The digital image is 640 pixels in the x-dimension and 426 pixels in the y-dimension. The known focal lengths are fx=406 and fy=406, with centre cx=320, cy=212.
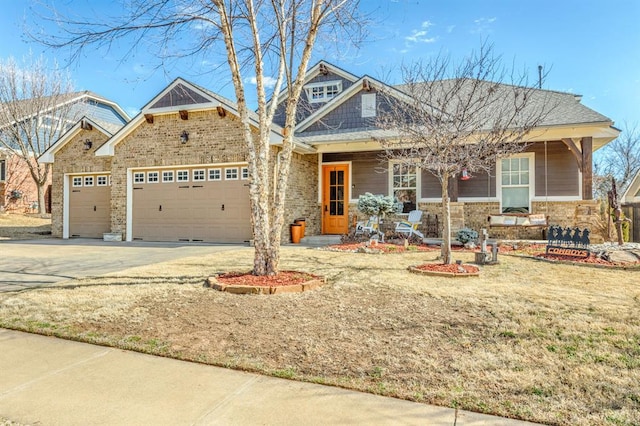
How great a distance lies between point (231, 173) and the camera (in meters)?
13.4

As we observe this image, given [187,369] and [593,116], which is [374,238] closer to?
[593,116]

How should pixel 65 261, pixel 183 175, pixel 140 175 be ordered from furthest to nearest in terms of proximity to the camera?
pixel 140 175 → pixel 183 175 → pixel 65 261

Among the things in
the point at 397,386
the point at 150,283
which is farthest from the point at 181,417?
the point at 150,283

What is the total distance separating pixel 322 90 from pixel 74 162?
10.5 metres

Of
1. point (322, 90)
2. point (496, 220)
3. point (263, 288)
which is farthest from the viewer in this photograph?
point (322, 90)

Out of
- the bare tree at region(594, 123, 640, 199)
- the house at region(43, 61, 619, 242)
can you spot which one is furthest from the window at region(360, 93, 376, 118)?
the bare tree at region(594, 123, 640, 199)

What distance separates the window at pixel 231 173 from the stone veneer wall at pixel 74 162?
542 cm

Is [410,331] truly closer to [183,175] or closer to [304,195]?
[304,195]

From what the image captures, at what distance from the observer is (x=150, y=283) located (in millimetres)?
6293

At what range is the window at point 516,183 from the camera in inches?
502

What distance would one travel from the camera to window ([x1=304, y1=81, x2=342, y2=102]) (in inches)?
671

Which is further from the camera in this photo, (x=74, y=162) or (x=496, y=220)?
(x=74, y=162)

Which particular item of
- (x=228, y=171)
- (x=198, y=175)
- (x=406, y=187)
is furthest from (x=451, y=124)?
(x=198, y=175)

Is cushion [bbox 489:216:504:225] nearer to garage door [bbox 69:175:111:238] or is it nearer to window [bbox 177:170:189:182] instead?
window [bbox 177:170:189:182]
